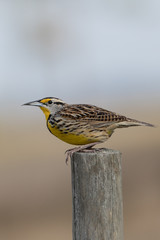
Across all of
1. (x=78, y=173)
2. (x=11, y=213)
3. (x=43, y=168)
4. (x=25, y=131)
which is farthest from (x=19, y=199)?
(x=25, y=131)

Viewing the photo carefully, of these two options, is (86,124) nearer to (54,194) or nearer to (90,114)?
(90,114)

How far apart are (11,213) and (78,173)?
772 centimetres

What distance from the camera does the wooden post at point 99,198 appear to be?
4.09 m

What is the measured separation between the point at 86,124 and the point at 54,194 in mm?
7186

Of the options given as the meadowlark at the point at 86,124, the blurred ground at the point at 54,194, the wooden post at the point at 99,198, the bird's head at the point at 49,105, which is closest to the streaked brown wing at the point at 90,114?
the meadowlark at the point at 86,124

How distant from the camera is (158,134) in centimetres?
1773

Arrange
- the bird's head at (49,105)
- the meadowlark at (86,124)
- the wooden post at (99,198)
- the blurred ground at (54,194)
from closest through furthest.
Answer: the wooden post at (99,198), the meadowlark at (86,124), the bird's head at (49,105), the blurred ground at (54,194)

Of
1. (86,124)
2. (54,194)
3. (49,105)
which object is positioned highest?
(49,105)

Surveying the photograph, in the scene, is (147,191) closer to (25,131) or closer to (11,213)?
(11,213)

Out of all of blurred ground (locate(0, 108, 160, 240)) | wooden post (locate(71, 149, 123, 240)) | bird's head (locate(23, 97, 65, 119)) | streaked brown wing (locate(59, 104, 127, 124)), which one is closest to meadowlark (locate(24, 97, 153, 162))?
streaked brown wing (locate(59, 104, 127, 124))

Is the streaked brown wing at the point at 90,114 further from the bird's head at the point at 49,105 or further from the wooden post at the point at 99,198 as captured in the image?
the wooden post at the point at 99,198

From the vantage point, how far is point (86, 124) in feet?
17.4

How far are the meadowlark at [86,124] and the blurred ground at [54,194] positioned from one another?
5192 mm

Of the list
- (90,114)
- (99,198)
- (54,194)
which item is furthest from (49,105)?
(54,194)
